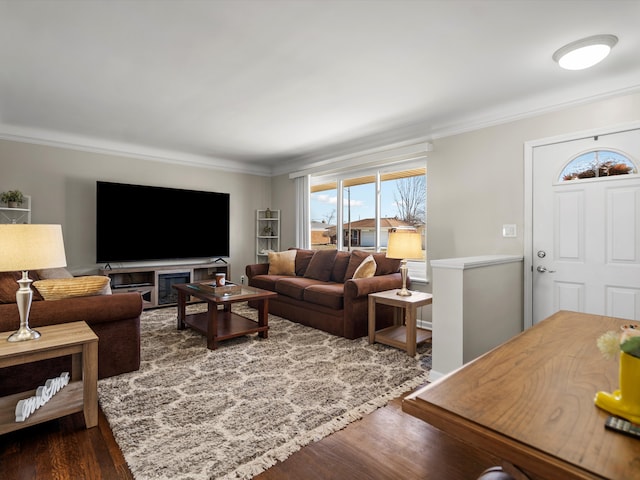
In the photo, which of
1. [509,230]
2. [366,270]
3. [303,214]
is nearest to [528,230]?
[509,230]

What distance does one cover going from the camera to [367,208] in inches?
202

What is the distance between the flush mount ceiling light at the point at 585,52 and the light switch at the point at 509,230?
57.0 inches

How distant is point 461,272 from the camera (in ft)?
7.95

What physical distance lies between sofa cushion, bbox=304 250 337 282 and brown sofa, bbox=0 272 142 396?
250 cm

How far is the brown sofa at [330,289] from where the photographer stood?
11.7 feet

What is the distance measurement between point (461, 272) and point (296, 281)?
2420mm

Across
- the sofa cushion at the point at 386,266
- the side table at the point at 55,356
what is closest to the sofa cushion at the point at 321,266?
the sofa cushion at the point at 386,266

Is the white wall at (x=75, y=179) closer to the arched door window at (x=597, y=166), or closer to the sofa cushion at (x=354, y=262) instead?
the sofa cushion at (x=354, y=262)

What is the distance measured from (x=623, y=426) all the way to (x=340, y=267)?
3.93 m

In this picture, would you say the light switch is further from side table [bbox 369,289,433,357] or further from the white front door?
side table [bbox 369,289,433,357]

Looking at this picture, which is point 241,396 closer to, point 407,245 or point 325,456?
point 325,456

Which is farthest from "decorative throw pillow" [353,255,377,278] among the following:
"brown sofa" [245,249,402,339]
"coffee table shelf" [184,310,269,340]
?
"coffee table shelf" [184,310,269,340]

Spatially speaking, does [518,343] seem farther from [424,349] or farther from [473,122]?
[473,122]

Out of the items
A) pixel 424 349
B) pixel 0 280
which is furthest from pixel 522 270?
pixel 0 280
